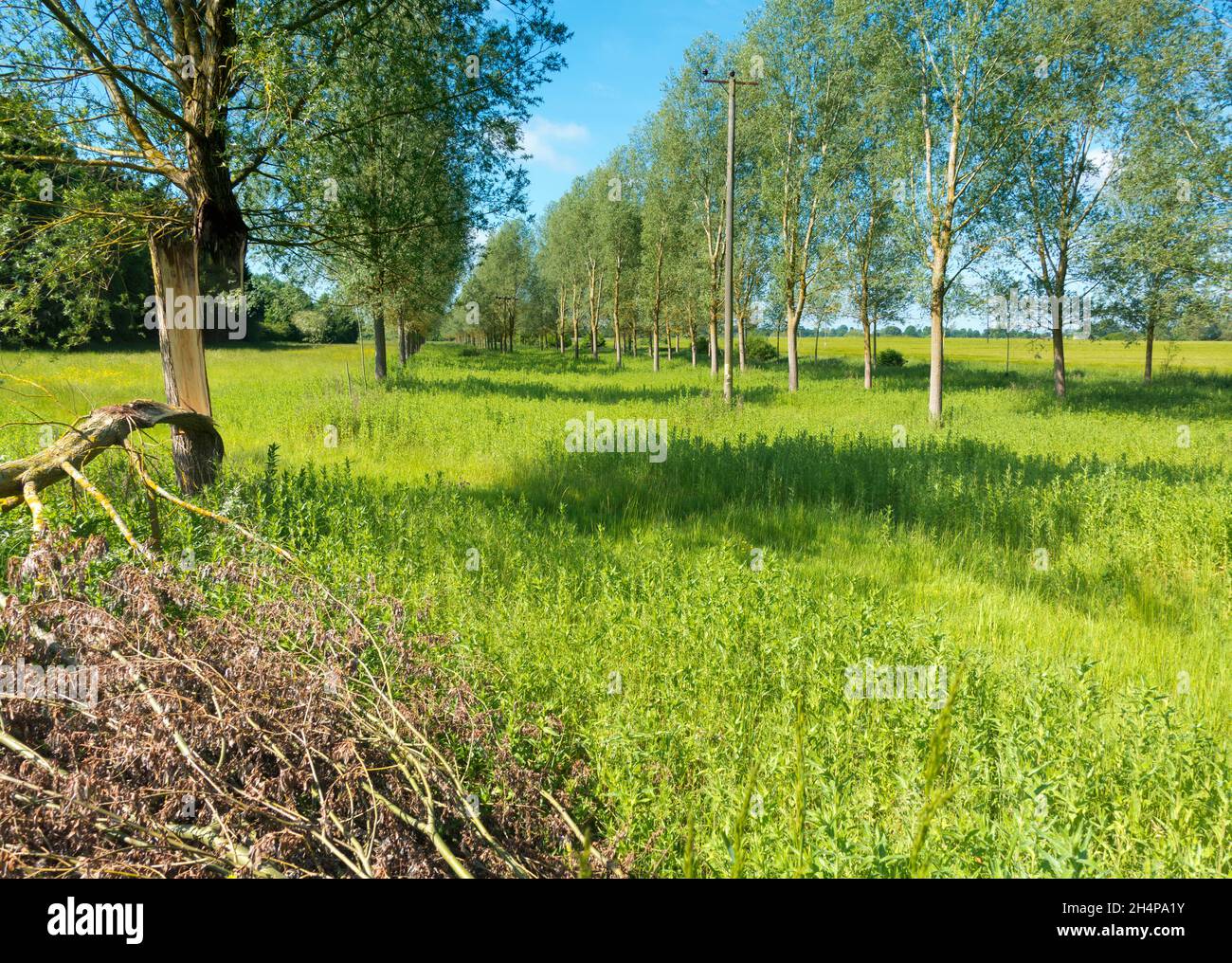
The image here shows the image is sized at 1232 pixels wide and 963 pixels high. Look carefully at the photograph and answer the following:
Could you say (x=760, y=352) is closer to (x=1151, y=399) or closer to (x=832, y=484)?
(x=1151, y=399)

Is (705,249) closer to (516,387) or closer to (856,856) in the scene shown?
(516,387)

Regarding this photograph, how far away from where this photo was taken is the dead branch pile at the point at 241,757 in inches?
75.5

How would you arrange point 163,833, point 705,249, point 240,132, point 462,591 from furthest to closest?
point 705,249 → point 240,132 → point 462,591 → point 163,833

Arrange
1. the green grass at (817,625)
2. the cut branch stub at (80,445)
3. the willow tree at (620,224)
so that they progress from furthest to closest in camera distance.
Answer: the willow tree at (620,224) < the cut branch stub at (80,445) < the green grass at (817,625)

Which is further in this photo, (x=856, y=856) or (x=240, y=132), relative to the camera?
(x=240, y=132)

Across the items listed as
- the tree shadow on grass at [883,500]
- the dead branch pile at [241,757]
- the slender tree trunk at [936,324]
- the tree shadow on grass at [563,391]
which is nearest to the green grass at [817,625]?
the tree shadow on grass at [883,500]

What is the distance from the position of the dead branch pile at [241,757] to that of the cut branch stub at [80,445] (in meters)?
1.16

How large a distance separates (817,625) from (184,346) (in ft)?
25.0

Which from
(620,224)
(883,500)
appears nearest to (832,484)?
(883,500)

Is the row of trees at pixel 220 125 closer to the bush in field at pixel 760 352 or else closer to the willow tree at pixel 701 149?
the willow tree at pixel 701 149

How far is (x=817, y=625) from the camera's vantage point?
14.1ft

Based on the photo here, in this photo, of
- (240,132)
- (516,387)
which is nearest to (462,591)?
(240,132)

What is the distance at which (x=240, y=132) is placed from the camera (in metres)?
6.11
